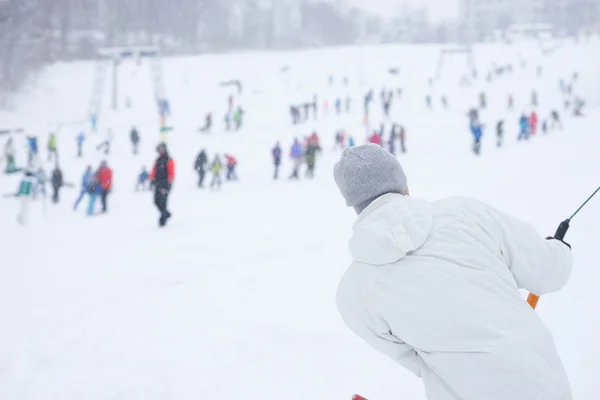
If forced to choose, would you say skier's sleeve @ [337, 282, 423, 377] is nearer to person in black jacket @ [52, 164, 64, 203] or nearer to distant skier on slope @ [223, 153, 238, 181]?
person in black jacket @ [52, 164, 64, 203]

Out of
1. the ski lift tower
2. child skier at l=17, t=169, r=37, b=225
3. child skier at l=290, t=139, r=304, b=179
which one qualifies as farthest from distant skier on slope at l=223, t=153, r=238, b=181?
the ski lift tower

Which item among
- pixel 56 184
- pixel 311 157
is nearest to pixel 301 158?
pixel 311 157

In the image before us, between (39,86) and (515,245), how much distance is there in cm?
3843

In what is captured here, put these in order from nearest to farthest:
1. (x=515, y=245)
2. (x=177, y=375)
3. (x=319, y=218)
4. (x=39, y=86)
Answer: (x=515, y=245), (x=177, y=375), (x=319, y=218), (x=39, y=86)

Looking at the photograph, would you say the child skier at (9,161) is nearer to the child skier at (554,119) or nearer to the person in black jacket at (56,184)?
the person in black jacket at (56,184)

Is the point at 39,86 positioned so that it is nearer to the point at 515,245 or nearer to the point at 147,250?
the point at 147,250

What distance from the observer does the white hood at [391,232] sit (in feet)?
4.42

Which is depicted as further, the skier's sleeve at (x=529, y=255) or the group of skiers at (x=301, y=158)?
the group of skiers at (x=301, y=158)

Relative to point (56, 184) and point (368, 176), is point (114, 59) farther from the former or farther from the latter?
point (368, 176)

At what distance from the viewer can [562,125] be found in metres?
23.1

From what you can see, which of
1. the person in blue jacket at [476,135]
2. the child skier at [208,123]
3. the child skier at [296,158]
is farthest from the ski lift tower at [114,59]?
the person in blue jacket at [476,135]

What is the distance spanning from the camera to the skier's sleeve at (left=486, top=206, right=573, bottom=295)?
147 cm

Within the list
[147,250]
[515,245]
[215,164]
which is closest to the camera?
[515,245]

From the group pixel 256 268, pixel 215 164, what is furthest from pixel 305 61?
pixel 256 268
